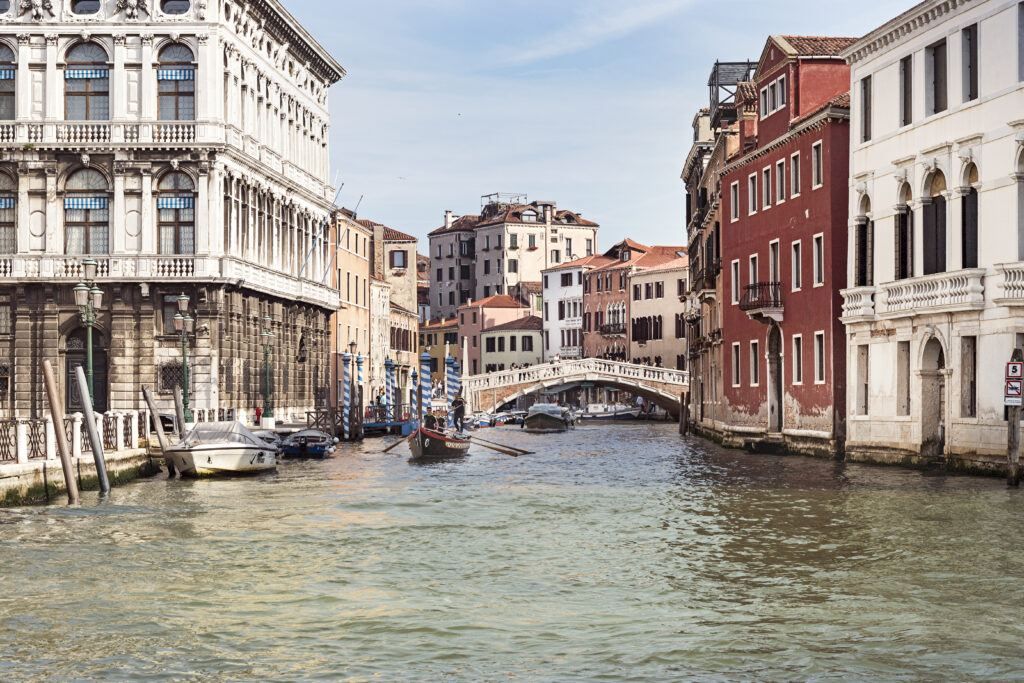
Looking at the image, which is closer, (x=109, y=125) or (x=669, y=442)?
(x=109, y=125)

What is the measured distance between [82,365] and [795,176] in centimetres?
1898

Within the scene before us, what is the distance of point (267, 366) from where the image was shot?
4112 cm

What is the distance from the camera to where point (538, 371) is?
68125 mm

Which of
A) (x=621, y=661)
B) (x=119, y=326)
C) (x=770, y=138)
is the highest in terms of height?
(x=770, y=138)

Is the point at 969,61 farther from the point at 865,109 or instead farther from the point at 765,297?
the point at 765,297

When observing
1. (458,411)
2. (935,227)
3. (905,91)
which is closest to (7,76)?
(905,91)

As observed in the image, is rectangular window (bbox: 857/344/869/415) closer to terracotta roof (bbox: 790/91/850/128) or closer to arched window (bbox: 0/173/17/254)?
terracotta roof (bbox: 790/91/850/128)

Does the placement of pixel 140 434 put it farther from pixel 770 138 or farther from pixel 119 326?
pixel 770 138

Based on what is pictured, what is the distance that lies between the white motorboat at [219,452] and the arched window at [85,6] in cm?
1435

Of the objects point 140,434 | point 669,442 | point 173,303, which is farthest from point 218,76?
point 669,442

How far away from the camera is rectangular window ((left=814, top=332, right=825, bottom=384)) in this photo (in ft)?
103

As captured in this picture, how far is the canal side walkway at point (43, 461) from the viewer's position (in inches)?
826

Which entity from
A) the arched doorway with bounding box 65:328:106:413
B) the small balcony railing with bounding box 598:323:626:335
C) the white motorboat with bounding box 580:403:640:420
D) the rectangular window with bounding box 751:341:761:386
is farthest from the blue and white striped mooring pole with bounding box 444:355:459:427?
the rectangular window with bounding box 751:341:761:386

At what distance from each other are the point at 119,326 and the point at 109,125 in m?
5.22
